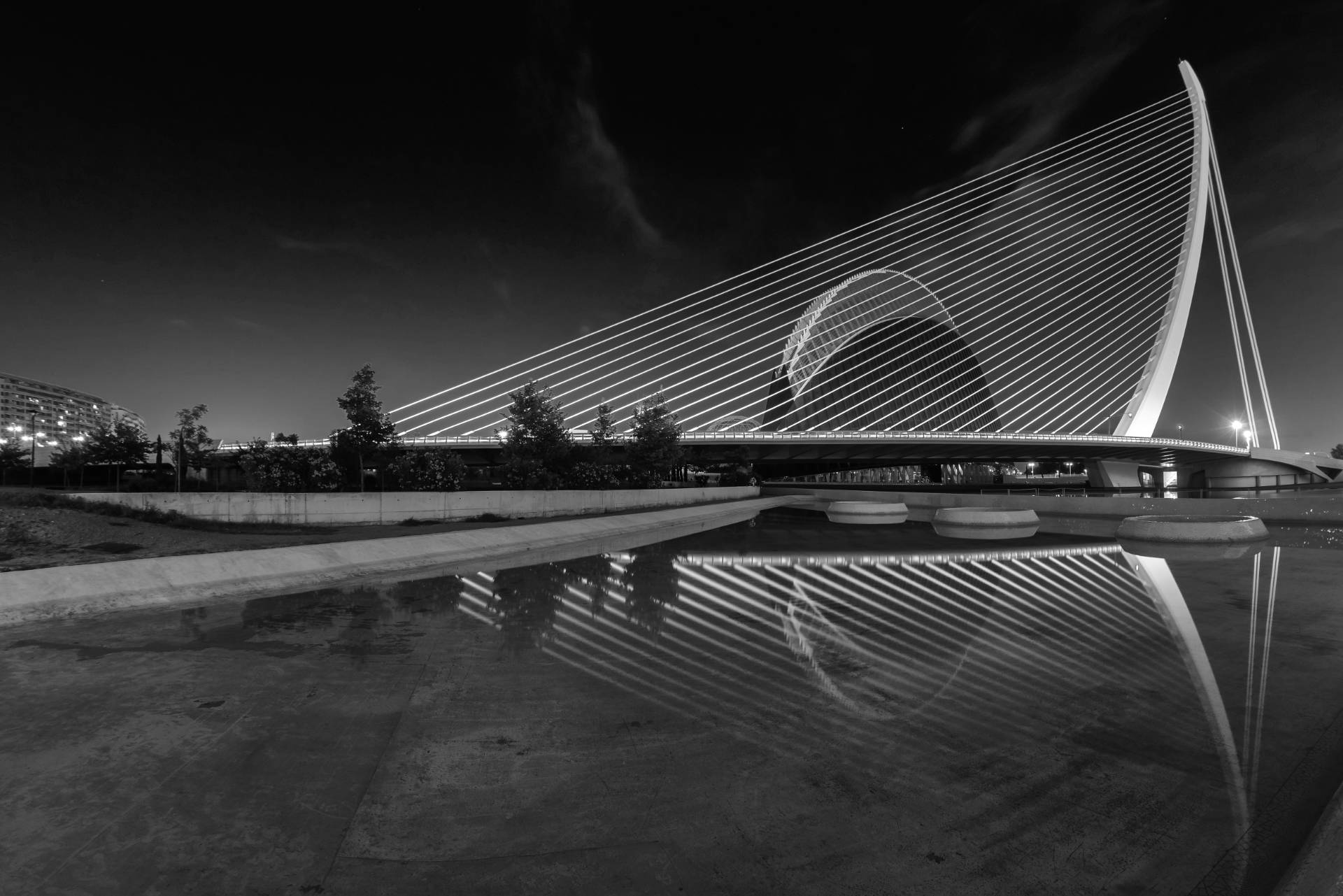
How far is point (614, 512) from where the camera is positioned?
1079 inches

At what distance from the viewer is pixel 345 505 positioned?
19016mm

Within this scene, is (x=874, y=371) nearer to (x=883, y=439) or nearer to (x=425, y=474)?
(x=883, y=439)

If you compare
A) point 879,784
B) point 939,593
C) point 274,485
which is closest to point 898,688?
point 879,784

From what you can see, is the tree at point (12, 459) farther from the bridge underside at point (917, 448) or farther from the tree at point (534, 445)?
the tree at point (534, 445)

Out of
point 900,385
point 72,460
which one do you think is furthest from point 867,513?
point 900,385

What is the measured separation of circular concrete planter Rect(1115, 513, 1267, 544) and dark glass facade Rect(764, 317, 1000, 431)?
65.7 m

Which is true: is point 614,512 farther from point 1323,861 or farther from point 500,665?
point 1323,861

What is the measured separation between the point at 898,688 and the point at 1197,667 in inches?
103

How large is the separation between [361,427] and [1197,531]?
24.5 metres

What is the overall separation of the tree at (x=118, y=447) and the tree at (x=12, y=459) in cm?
758

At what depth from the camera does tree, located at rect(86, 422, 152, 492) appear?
32.6 metres

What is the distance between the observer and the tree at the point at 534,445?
91.4 feet

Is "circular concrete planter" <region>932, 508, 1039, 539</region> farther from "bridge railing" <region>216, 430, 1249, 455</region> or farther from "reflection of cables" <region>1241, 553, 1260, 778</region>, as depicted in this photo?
"bridge railing" <region>216, 430, 1249, 455</region>

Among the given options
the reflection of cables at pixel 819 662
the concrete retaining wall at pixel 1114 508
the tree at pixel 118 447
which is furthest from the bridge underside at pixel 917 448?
the reflection of cables at pixel 819 662
